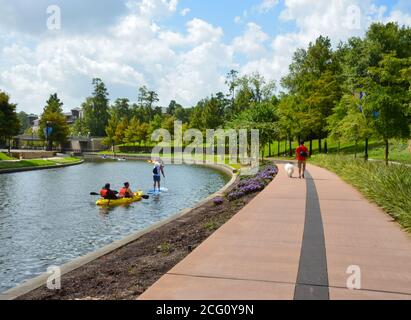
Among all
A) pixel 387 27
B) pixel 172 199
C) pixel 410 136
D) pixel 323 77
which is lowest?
pixel 172 199

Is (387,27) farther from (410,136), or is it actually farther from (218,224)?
(218,224)

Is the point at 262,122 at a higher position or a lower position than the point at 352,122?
higher

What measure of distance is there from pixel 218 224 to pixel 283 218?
6.02ft

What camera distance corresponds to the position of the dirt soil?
6.36 metres

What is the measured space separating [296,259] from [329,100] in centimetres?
4737

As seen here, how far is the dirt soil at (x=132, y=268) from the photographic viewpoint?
6359mm

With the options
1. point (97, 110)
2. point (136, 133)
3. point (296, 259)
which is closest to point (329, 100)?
point (296, 259)

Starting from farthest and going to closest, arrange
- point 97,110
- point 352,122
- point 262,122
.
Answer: point 97,110
point 262,122
point 352,122

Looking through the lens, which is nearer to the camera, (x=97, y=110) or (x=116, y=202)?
(x=116, y=202)

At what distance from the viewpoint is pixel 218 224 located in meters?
11.1

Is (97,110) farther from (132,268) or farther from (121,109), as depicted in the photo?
(132,268)

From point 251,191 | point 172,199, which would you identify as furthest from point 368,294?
point 172,199

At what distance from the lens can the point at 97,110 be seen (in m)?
135
